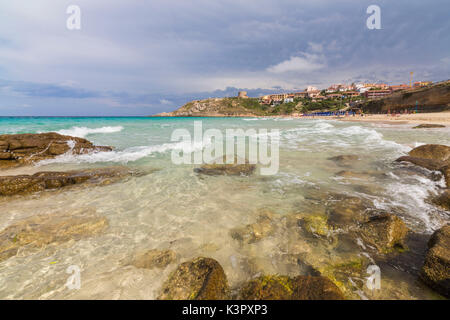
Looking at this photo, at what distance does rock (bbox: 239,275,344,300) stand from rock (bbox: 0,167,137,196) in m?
5.64

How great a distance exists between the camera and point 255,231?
3439 mm

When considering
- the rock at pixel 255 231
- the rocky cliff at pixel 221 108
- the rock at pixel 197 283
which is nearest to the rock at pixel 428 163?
the rock at pixel 255 231

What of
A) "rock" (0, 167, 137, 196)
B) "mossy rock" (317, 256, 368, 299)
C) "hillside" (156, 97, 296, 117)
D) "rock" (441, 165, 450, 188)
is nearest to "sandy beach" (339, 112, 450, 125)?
"rock" (441, 165, 450, 188)

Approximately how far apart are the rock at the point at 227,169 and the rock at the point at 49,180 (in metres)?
2.78

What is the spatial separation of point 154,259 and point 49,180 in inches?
197

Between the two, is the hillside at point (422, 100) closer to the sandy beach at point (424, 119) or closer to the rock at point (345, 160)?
the sandy beach at point (424, 119)

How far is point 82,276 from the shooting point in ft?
8.41

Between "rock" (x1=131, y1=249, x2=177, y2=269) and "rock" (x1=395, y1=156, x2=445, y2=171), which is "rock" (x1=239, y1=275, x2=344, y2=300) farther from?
"rock" (x1=395, y1=156, x2=445, y2=171)

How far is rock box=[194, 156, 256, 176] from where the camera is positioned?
22.1 feet

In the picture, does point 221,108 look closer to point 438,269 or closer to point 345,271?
point 345,271

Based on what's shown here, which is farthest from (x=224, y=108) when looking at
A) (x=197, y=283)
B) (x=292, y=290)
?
(x=292, y=290)

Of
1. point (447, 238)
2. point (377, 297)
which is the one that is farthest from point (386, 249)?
point (377, 297)

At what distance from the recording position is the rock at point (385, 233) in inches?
111
